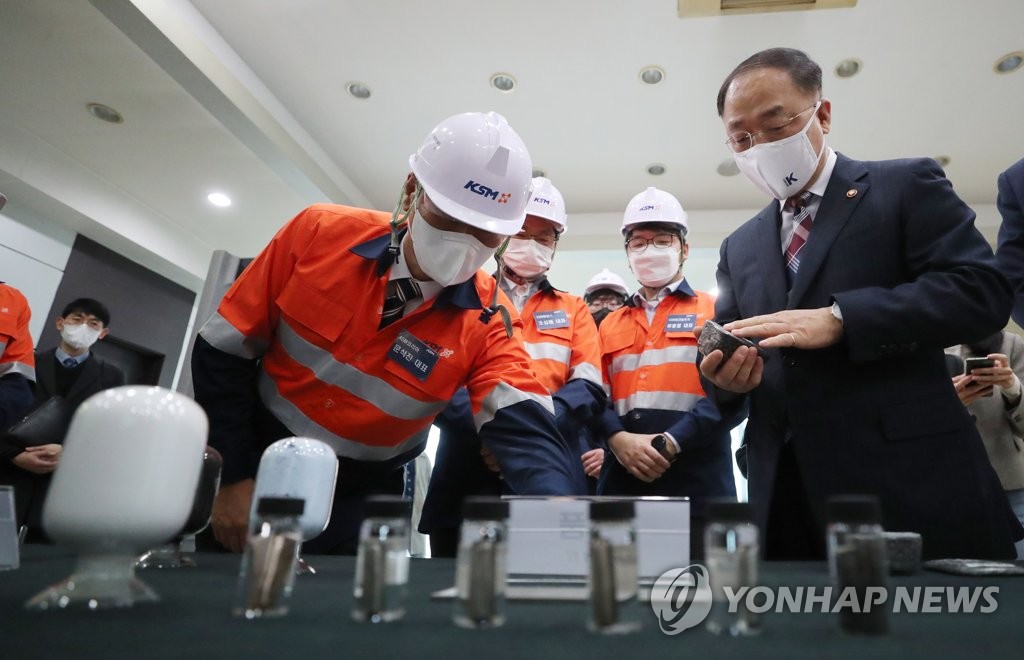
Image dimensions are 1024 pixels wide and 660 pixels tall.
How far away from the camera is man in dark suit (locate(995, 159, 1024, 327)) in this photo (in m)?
1.58

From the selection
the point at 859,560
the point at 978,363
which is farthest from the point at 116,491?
the point at 978,363

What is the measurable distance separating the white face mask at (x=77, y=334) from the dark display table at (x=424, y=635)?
404 cm

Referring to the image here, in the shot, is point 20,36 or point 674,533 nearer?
point 674,533

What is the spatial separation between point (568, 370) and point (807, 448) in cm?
96

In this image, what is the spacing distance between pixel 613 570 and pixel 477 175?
95 centimetres

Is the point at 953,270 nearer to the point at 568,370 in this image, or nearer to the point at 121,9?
the point at 568,370

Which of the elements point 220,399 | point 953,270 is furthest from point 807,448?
point 220,399

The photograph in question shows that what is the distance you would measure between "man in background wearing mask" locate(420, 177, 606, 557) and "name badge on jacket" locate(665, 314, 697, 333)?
253mm

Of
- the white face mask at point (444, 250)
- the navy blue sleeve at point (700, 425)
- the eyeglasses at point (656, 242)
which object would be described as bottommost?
the navy blue sleeve at point (700, 425)

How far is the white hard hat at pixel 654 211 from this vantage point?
2279mm

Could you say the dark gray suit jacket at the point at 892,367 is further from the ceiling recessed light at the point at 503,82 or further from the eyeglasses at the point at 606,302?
the ceiling recessed light at the point at 503,82

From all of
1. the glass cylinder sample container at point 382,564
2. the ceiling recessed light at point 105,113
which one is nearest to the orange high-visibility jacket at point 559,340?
the glass cylinder sample container at point 382,564

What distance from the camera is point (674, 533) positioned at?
0.64 metres

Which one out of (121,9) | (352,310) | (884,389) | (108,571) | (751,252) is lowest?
(108,571)
